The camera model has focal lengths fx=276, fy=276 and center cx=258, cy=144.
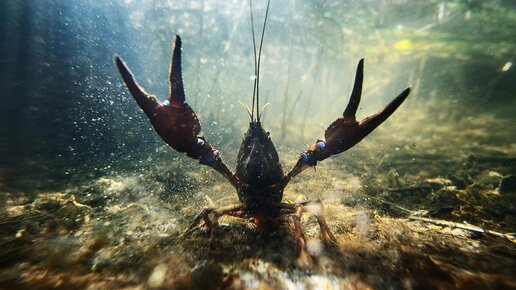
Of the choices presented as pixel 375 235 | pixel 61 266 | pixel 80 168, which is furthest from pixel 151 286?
pixel 80 168

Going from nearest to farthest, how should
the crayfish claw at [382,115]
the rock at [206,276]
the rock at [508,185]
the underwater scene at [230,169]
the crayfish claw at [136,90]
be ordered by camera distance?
1. the rock at [206,276]
2. the underwater scene at [230,169]
3. the crayfish claw at [136,90]
4. the crayfish claw at [382,115]
5. the rock at [508,185]

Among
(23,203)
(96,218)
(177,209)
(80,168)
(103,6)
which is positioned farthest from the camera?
(103,6)

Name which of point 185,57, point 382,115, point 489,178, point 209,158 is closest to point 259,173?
point 209,158

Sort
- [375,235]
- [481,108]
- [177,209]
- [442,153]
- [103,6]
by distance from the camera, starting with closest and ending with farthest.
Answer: [375,235]
[177,209]
[442,153]
[103,6]
[481,108]

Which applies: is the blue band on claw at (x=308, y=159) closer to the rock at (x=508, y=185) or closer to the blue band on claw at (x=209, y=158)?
the blue band on claw at (x=209, y=158)

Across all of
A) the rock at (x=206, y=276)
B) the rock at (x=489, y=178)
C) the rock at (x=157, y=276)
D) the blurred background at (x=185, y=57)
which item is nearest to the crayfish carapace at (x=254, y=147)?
the rock at (x=206, y=276)

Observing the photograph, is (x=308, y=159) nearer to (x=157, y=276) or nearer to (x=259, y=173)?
(x=259, y=173)

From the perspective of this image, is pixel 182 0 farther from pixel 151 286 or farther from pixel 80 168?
pixel 151 286
